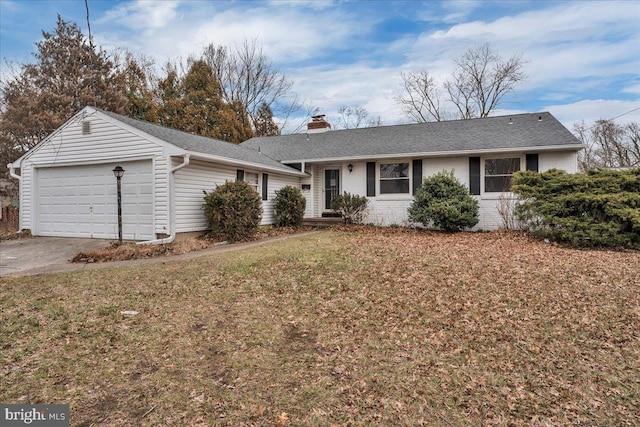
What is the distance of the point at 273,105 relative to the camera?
1104 inches

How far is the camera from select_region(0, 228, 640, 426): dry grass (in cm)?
261

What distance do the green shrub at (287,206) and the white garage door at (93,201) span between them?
474 cm

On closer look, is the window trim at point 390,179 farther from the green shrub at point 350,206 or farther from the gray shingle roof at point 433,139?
the green shrub at point 350,206

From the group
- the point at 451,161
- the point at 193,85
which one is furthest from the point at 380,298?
the point at 193,85

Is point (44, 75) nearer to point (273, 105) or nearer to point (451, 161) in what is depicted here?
point (273, 105)

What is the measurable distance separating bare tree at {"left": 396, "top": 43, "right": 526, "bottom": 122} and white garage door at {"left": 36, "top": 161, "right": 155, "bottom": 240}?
21.8 m

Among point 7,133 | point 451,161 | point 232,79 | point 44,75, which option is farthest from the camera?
point 232,79

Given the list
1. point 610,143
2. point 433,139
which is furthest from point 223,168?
point 610,143

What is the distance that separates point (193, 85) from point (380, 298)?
77.8ft

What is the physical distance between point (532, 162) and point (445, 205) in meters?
3.50

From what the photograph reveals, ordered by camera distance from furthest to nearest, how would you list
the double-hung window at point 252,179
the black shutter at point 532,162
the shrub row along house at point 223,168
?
the double-hung window at point 252,179 → the black shutter at point 532,162 → the shrub row along house at point 223,168

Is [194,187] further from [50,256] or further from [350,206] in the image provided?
[350,206]

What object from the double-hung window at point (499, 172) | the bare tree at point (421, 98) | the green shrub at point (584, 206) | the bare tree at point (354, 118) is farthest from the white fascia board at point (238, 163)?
the bare tree at point (354, 118)

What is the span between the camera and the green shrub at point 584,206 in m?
8.15
